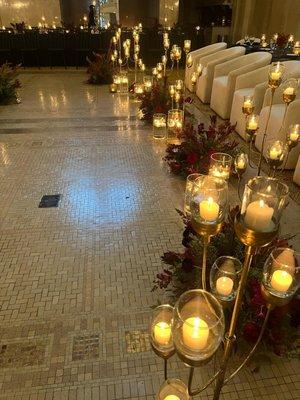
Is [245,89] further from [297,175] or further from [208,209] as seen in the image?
[208,209]

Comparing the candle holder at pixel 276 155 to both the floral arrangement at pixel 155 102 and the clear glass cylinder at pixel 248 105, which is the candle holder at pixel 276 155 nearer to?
the clear glass cylinder at pixel 248 105

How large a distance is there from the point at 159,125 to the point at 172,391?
340 centimetres

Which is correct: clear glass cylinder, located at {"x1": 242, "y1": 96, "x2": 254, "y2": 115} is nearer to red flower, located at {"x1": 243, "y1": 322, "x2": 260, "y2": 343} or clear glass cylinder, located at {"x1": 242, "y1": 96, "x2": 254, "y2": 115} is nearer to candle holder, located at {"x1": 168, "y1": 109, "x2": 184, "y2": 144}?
candle holder, located at {"x1": 168, "y1": 109, "x2": 184, "y2": 144}

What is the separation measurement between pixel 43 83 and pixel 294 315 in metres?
Result: 7.03

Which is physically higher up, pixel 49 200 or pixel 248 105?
pixel 248 105

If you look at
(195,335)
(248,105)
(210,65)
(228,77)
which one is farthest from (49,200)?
(210,65)

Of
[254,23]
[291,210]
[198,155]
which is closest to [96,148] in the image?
[198,155]

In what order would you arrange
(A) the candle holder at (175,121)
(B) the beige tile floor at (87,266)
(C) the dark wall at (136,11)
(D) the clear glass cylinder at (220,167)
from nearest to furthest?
(B) the beige tile floor at (87,266) < (D) the clear glass cylinder at (220,167) < (A) the candle holder at (175,121) < (C) the dark wall at (136,11)

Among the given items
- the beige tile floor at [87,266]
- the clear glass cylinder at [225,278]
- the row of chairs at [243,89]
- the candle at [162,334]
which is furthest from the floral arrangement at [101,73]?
the candle at [162,334]

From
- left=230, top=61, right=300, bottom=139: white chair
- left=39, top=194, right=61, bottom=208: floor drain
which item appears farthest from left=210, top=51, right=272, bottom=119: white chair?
left=39, top=194, right=61, bottom=208: floor drain

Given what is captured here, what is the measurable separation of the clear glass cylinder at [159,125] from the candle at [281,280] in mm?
3385

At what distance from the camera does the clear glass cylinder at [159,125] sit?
13.9 ft

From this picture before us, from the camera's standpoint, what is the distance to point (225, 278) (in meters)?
1.50

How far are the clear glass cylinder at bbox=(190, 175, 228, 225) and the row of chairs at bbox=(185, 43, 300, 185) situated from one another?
2358mm
